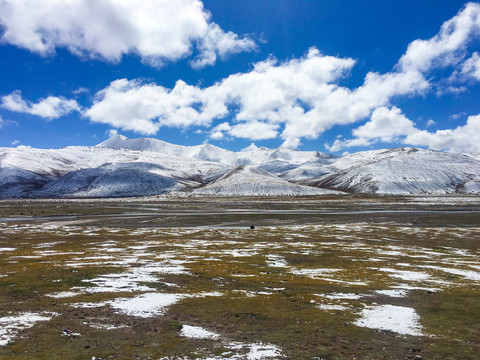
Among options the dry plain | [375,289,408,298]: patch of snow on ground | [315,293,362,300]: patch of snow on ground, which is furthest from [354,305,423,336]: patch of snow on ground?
[375,289,408,298]: patch of snow on ground

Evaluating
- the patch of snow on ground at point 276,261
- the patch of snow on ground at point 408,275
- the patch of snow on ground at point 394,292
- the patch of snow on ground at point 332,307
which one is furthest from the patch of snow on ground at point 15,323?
the patch of snow on ground at point 408,275

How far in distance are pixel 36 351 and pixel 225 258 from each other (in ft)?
81.7

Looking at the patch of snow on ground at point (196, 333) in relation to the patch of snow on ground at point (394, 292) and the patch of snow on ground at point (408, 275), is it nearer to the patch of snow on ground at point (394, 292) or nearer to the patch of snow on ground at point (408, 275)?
the patch of snow on ground at point (394, 292)

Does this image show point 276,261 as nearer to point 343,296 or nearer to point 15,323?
point 343,296

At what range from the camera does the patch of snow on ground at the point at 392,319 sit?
47.5ft

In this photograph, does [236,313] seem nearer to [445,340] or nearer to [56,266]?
[445,340]

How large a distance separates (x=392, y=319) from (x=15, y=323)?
1804 centimetres

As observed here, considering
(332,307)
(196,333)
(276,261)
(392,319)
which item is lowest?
(276,261)

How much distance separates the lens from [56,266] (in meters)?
28.5

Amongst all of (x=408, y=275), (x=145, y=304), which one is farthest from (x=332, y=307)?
(x=408, y=275)

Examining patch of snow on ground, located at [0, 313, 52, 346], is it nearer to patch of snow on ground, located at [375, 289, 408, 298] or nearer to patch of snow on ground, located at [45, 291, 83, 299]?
Answer: patch of snow on ground, located at [45, 291, 83, 299]

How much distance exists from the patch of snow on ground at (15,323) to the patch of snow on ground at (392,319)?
15.1 metres

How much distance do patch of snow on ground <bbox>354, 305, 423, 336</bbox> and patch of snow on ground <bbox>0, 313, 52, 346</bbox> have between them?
15.1 metres

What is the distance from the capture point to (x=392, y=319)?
51.5 feet
